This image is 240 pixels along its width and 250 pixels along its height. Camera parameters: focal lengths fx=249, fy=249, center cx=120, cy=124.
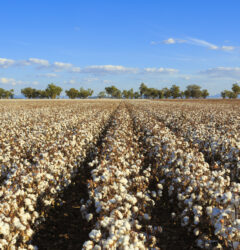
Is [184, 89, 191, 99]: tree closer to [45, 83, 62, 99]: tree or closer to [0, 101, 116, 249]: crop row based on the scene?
[45, 83, 62, 99]: tree

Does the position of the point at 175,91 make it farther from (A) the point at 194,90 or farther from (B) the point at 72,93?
(B) the point at 72,93

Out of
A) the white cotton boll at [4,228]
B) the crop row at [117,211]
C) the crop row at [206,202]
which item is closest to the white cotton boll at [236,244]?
the crop row at [206,202]

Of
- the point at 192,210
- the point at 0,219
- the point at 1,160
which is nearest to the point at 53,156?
the point at 1,160

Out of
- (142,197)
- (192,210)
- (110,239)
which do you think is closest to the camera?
(110,239)

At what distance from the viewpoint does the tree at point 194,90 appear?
626ft

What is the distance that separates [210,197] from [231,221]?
106 centimetres

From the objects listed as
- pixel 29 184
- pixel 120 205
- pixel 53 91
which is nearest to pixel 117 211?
pixel 120 205

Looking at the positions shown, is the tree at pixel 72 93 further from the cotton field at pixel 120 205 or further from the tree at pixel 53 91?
the cotton field at pixel 120 205

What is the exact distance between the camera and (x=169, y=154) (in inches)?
357

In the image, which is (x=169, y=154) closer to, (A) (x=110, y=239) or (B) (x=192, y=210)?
(B) (x=192, y=210)

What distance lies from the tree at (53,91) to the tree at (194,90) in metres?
99.1

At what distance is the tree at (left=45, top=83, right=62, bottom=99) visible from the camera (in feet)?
579

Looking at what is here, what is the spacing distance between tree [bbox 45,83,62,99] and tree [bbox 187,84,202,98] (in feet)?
325

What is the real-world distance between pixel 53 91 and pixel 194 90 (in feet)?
346
